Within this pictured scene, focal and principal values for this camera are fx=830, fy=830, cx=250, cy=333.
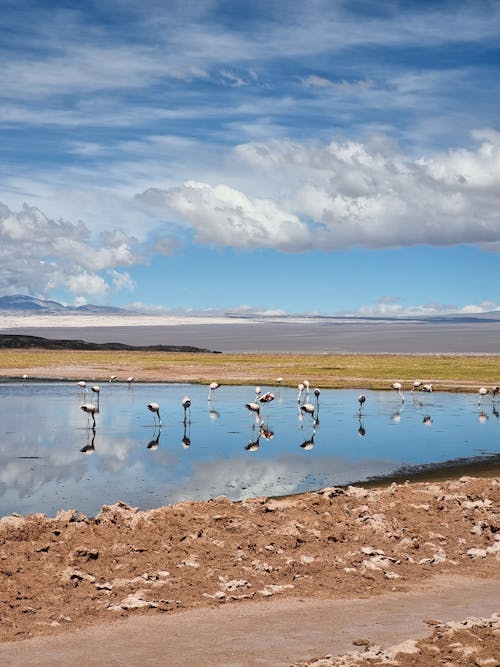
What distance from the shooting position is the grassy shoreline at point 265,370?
217 ft

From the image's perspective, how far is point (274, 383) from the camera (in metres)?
64.9

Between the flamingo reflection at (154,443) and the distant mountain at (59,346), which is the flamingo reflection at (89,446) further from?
the distant mountain at (59,346)

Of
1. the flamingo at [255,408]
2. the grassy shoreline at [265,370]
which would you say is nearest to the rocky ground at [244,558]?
the flamingo at [255,408]

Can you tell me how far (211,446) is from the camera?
33.0 m

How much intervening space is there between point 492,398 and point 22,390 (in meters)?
31.6

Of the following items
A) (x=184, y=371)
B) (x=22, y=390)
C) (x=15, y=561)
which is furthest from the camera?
(x=184, y=371)

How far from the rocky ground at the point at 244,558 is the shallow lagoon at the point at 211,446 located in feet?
15.5

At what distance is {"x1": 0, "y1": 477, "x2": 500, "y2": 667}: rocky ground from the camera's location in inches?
509

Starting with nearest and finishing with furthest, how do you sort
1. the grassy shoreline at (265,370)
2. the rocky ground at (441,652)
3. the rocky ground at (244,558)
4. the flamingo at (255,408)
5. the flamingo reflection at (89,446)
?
the rocky ground at (441,652) < the rocky ground at (244,558) < the flamingo reflection at (89,446) < the flamingo at (255,408) < the grassy shoreline at (265,370)

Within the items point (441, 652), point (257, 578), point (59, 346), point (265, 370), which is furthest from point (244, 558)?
point (59, 346)

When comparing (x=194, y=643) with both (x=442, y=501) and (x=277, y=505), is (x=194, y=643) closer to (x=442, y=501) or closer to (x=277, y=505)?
(x=277, y=505)

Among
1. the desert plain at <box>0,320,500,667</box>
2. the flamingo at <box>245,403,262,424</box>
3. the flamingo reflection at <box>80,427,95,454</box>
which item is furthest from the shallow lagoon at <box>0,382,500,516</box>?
the desert plain at <box>0,320,500,667</box>

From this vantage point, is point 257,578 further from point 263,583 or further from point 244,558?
point 244,558

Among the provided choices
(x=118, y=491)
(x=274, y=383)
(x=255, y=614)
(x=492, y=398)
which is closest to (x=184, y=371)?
(x=274, y=383)
